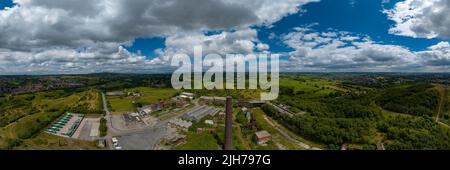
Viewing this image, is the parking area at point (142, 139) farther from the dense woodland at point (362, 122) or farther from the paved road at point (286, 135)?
the paved road at point (286, 135)

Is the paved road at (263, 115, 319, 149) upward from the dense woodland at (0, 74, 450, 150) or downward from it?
downward

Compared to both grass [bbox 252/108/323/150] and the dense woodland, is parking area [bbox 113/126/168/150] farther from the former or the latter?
grass [bbox 252/108/323/150]

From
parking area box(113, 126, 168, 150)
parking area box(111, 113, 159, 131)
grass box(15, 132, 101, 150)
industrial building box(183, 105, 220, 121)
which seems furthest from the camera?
industrial building box(183, 105, 220, 121)

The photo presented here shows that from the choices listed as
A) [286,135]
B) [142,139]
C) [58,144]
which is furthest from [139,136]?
[286,135]

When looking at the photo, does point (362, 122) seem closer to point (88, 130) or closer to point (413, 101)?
point (413, 101)

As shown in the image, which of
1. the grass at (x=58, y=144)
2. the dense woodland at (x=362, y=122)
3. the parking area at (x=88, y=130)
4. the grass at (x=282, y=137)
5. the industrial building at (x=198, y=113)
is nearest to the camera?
the grass at (x=58, y=144)

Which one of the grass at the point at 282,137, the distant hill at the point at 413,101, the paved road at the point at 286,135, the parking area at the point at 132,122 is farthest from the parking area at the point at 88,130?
the distant hill at the point at 413,101

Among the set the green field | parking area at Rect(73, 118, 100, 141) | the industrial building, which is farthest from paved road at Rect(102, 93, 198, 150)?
the industrial building

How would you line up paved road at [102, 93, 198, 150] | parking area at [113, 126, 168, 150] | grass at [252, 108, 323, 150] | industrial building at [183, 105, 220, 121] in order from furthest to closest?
industrial building at [183, 105, 220, 121], grass at [252, 108, 323, 150], paved road at [102, 93, 198, 150], parking area at [113, 126, 168, 150]

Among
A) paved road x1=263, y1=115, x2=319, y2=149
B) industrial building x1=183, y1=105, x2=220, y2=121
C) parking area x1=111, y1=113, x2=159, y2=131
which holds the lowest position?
paved road x1=263, y1=115, x2=319, y2=149

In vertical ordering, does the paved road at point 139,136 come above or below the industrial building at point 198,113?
below
